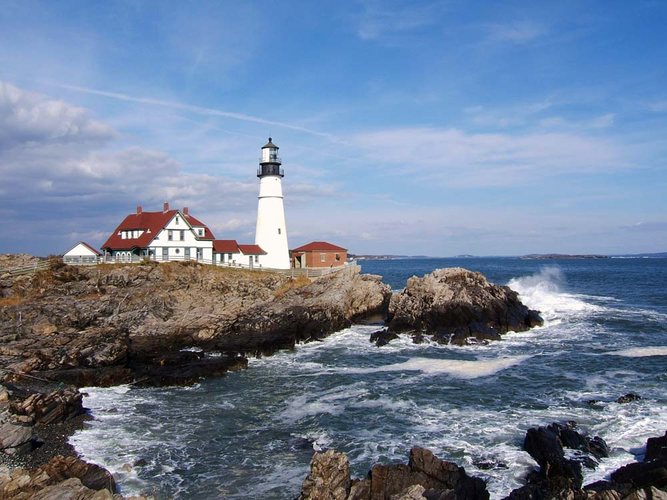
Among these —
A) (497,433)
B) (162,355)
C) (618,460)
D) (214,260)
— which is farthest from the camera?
(214,260)

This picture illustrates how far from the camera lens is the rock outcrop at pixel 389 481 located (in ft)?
39.7

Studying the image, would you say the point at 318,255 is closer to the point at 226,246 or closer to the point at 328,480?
the point at 226,246

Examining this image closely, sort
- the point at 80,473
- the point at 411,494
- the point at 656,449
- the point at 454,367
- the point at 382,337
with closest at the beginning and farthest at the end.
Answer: the point at 411,494
the point at 80,473
the point at 656,449
the point at 454,367
the point at 382,337

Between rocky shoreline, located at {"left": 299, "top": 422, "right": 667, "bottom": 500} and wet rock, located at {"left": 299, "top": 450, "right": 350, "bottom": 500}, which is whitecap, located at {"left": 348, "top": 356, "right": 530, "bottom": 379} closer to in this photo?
rocky shoreline, located at {"left": 299, "top": 422, "right": 667, "bottom": 500}

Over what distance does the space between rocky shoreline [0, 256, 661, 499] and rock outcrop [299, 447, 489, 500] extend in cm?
257

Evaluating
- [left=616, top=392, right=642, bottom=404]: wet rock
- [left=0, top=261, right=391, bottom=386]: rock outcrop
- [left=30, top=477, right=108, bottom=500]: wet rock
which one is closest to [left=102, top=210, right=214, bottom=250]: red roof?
[left=0, top=261, right=391, bottom=386]: rock outcrop

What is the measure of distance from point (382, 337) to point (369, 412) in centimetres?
1420

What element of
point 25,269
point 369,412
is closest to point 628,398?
point 369,412

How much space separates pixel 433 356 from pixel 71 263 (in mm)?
29773

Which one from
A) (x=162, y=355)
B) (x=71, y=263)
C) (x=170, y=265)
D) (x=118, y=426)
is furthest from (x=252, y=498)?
(x=71, y=263)

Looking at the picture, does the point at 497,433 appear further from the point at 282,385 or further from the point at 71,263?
the point at 71,263

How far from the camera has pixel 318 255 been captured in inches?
2174

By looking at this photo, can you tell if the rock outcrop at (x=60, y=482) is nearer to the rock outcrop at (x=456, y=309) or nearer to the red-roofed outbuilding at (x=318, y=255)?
the rock outcrop at (x=456, y=309)

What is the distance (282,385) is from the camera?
24.6 metres
